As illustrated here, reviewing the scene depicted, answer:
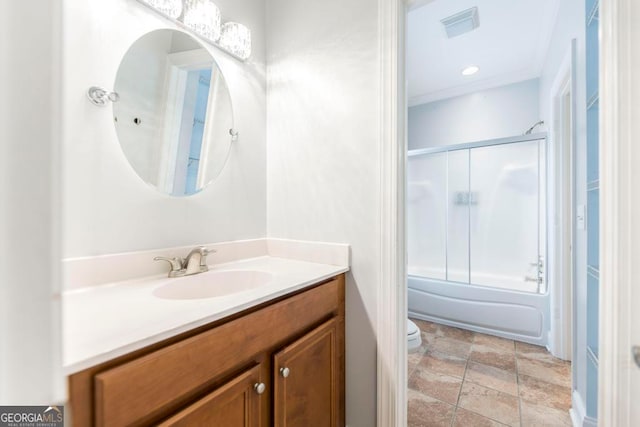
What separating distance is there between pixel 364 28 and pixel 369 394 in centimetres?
169

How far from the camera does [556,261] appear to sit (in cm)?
208

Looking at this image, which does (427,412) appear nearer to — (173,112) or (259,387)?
(259,387)

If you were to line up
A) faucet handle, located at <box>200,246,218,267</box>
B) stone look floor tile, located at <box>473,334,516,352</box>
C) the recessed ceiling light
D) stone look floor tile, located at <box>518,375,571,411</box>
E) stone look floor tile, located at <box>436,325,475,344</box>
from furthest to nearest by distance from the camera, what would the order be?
the recessed ceiling light, stone look floor tile, located at <box>436,325,475,344</box>, stone look floor tile, located at <box>473,334,516,352</box>, stone look floor tile, located at <box>518,375,571,411</box>, faucet handle, located at <box>200,246,218,267</box>

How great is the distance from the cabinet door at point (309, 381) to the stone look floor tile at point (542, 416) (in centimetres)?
106

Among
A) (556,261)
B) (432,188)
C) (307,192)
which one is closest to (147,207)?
(307,192)

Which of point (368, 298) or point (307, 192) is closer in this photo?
point (368, 298)

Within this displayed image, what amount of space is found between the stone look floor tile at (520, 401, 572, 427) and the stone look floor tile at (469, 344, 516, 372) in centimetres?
40

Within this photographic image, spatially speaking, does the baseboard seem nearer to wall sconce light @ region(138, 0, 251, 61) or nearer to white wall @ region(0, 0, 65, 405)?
white wall @ region(0, 0, 65, 405)

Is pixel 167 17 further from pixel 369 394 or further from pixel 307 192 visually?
pixel 369 394

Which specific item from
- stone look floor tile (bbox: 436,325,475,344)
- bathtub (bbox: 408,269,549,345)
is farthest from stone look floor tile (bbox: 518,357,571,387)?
stone look floor tile (bbox: 436,325,475,344)

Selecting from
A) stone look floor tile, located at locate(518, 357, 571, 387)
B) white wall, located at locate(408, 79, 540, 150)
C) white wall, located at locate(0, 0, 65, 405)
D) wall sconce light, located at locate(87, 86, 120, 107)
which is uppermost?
white wall, located at locate(408, 79, 540, 150)

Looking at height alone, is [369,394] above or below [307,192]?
below

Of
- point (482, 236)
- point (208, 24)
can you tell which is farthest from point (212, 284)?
point (482, 236)

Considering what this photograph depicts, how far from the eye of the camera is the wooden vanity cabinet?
0.55m
